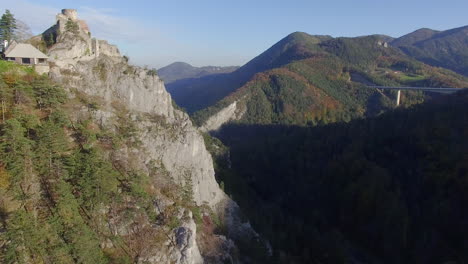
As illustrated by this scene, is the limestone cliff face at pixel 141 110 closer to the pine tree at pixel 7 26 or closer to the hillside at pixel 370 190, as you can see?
the pine tree at pixel 7 26

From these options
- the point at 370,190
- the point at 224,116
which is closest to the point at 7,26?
the point at 370,190

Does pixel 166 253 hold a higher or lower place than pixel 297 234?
higher

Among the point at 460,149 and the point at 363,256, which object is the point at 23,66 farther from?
the point at 460,149

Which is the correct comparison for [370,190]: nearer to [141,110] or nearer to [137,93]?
[141,110]

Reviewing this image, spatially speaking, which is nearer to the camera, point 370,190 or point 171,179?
point 171,179

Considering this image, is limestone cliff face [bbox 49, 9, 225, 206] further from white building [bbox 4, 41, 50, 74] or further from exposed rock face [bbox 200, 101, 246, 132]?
exposed rock face [bbox 200, 101, 246, 132]

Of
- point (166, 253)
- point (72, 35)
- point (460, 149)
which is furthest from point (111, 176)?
point (460, 149)
